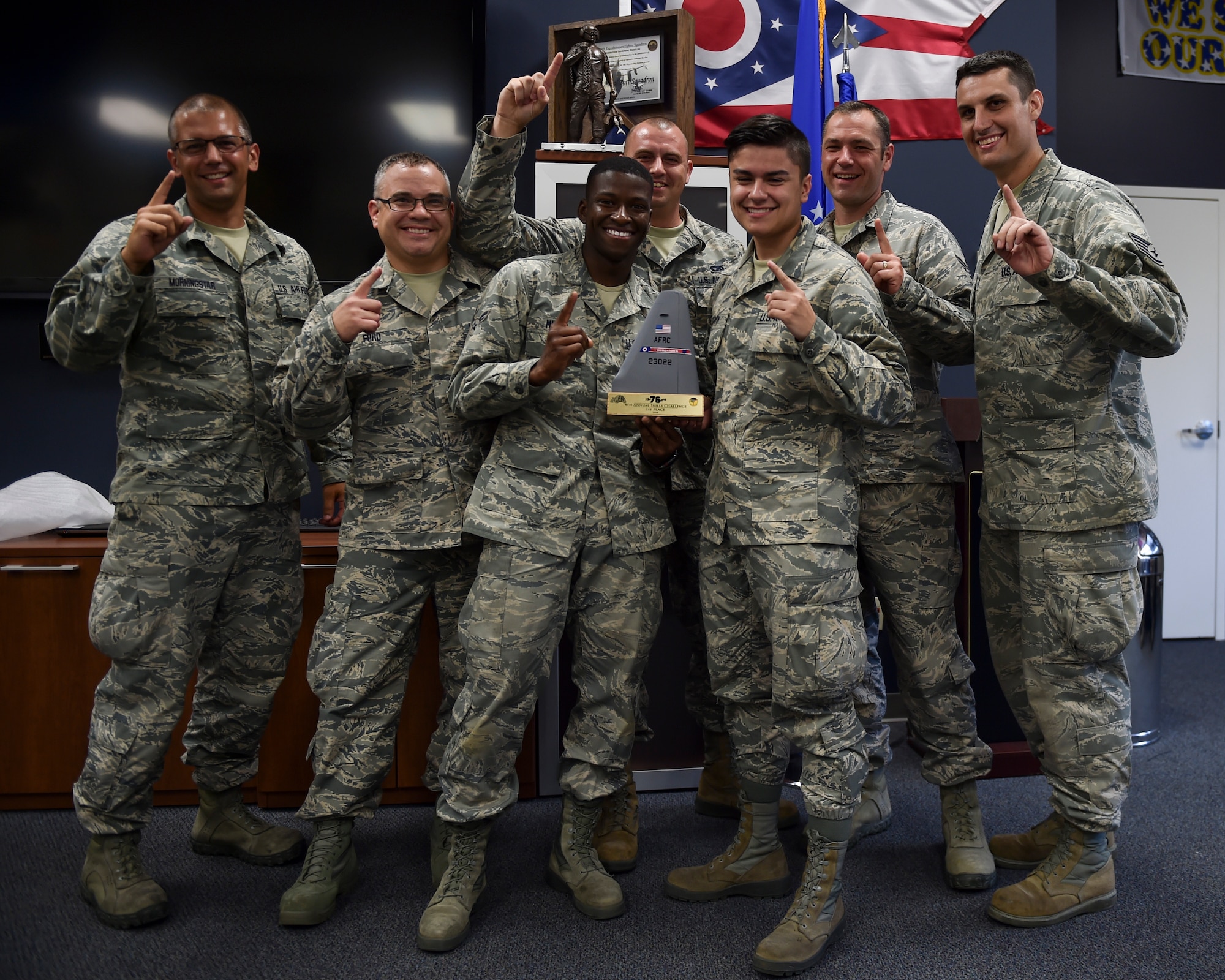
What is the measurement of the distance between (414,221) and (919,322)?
3.86ft

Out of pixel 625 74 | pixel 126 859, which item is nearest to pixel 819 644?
pixel 126 859

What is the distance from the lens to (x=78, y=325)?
6.36ft

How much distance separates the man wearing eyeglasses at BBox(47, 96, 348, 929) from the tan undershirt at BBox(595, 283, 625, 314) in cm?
75

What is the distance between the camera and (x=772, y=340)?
1.87 m

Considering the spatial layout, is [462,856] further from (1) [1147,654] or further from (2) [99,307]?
(1) [1147,654]

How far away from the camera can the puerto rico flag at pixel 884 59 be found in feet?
12.1

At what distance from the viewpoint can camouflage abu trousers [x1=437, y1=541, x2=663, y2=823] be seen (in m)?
1.90

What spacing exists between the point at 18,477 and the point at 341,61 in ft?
6.13

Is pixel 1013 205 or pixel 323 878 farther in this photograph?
pixel 323 878

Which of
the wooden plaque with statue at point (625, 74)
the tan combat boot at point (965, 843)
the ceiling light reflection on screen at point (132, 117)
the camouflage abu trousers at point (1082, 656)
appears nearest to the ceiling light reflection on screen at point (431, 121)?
the wooden plaque with statue at point (625, 74)

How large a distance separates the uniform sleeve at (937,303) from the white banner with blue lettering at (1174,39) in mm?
3336

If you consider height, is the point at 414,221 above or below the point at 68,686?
above

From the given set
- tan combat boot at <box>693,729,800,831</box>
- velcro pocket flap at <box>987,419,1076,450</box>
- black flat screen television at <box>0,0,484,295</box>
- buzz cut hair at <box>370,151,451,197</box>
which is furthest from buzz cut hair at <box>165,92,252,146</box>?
tan combat boot at <box>693,729,800,831</box>

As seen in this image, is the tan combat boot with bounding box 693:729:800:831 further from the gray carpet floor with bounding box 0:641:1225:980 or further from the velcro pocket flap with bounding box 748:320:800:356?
the velcro pocket flap with bounding box 748:320:800:356
